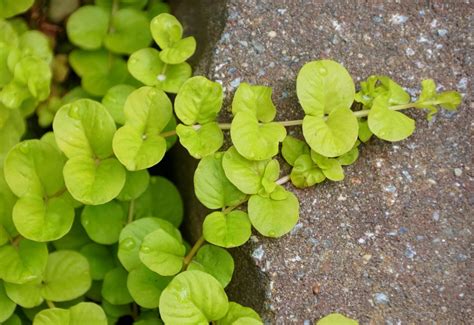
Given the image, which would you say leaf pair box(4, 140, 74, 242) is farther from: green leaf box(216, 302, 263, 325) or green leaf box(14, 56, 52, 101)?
green leaf box(216, 302, 263, 325)

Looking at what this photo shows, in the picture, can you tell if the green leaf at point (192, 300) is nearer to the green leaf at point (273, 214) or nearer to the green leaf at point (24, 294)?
the green leaf at point (273, 214)

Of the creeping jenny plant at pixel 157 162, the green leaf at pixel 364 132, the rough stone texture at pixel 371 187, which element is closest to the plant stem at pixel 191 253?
the creeping jenny plant at pixel 157 162

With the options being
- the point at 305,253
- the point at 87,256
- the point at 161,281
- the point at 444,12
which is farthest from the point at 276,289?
the point at 444,12

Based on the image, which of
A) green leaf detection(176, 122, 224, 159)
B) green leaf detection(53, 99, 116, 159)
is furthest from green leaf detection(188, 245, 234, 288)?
green leaf detection(53, 99, 116, 159)

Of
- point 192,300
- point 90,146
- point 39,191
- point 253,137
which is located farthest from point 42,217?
point 253,137

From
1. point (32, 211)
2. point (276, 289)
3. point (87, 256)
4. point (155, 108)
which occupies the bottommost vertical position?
point (87, 256)

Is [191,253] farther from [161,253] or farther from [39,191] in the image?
[39,191]

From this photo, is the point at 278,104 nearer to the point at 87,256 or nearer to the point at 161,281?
the point at 161,281
